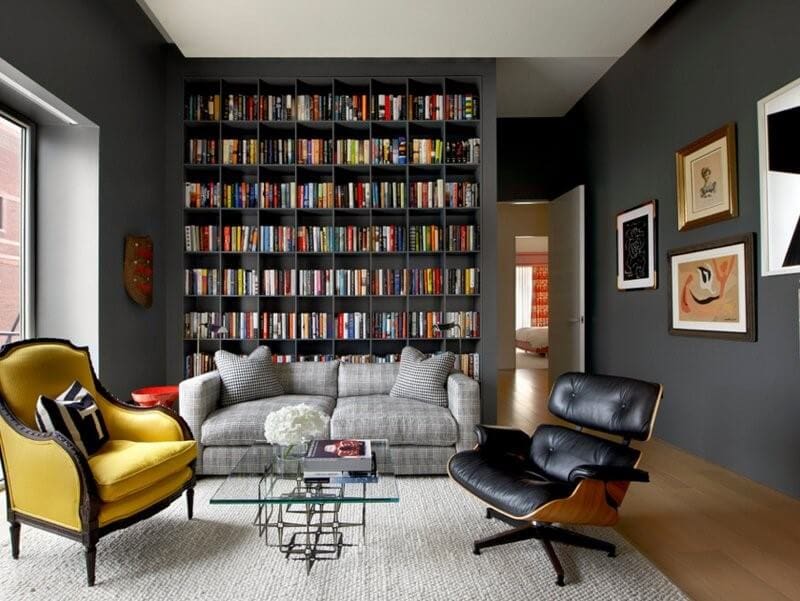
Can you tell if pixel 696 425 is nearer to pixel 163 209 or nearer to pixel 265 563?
pixel 265 563

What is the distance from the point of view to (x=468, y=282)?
4523 mm

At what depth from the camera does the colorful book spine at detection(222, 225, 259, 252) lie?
447 cm

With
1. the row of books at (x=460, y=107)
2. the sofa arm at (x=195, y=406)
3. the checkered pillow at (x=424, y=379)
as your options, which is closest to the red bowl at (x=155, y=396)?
the sofa arm at (x=195, y=406)

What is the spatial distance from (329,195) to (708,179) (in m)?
2.92

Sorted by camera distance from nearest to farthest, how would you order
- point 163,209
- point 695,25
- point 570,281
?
point 695,25 → point 163,209 → point 570,281

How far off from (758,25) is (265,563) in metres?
3.99

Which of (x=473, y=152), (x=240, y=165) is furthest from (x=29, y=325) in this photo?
(x=473, y=152)

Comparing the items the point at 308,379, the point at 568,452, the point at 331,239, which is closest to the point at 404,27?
the point at 331,239

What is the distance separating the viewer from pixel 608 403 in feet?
7.83

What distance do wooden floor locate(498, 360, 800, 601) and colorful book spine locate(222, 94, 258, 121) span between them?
13.5 ft

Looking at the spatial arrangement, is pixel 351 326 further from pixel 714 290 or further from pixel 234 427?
pixel 714 290

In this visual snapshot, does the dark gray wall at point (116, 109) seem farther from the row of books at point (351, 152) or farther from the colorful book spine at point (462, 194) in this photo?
the colorful book spine at point (462, 194)

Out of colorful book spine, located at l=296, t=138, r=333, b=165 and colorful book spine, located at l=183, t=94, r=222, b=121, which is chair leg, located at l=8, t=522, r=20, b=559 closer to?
colorful book spine, located at l=296, t=138, r=333, b=165

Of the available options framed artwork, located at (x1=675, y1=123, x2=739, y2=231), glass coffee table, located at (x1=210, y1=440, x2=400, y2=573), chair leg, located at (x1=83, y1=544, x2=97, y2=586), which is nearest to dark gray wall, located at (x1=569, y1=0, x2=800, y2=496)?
framed artwork, located at (x1=675, y1=123, x2=739, y2=231)
